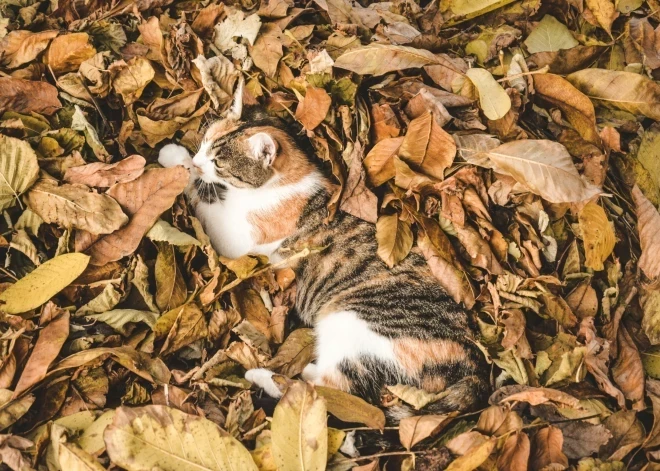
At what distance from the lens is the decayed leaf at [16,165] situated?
254 centimetres

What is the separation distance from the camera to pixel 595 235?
259 centimetres

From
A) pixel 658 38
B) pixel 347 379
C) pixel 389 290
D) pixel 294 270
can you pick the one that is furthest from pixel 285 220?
pixel 658 38

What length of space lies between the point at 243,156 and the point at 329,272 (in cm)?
68

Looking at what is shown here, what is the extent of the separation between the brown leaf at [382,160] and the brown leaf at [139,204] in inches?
31.9

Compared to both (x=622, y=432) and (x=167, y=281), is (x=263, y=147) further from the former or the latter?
(x=622, y=432)

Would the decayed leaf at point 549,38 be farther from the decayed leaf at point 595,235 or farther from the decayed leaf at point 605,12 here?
the decayed leaf at point 595,235

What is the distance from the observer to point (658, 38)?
295 centimetres

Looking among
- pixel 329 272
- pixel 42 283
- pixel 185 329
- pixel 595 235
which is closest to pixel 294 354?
pixel 329 272

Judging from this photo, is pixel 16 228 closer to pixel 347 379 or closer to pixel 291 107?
pixel 291 107

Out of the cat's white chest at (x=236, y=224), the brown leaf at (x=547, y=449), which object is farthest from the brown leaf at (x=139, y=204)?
the brown leaf at (x=547, y=449)

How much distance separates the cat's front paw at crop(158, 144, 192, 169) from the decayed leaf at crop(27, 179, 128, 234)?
1.45 ft

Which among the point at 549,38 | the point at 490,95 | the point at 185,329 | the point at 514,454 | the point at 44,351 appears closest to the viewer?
the point at 514,454

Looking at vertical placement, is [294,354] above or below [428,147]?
below

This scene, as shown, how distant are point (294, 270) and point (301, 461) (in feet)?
3.19
